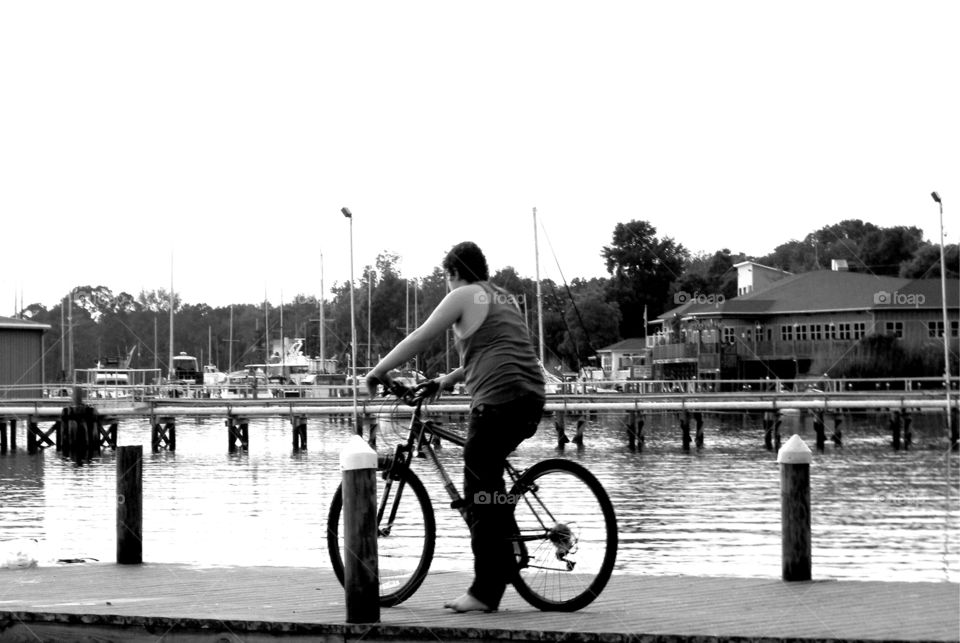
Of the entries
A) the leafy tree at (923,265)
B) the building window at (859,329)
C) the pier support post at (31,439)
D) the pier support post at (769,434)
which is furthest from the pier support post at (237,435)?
the leafy tree at (923,265)

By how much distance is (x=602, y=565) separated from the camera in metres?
7.39

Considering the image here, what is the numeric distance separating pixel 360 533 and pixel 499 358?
3.96 feet

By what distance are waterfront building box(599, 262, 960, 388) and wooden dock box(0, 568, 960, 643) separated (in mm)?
67256

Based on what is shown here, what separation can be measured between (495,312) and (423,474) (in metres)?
23.7

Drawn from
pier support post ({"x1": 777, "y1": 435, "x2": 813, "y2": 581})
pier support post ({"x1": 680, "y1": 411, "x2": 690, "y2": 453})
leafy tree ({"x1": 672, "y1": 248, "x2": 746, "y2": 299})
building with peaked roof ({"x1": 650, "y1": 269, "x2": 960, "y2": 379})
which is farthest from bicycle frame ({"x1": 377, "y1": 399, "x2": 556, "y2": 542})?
leafy tree ({"x1": 672, "y1": 248, "x2": 746, "y2": 299})

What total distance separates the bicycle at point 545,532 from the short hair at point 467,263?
73cm

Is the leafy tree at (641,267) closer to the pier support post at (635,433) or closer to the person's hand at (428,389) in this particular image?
the pier support post at (635,433)

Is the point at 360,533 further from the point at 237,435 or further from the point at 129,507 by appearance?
the point at 237,435

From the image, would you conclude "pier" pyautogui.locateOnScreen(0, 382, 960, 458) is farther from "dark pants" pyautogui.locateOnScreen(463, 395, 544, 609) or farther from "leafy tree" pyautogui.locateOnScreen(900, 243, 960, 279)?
"dark pants" pyautogui.locateOnScreen(463, 395, 544, 609)

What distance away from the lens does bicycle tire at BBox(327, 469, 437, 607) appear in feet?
24.8

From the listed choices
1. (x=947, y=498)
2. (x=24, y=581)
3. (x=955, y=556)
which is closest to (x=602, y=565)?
(x=24, y=581)

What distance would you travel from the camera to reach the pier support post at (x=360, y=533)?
277 inches

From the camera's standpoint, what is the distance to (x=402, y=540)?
26.4 feet

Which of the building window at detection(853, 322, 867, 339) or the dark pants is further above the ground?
the building window at detection(853, 322, 867, 339)
